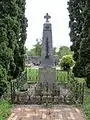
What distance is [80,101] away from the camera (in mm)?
16625

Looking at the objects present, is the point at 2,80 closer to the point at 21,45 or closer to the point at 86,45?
the point at 86,45

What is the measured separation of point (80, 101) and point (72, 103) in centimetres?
41

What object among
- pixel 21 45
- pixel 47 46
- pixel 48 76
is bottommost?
pixel 48 76

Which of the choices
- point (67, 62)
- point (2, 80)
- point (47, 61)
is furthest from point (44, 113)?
point (67, 62)

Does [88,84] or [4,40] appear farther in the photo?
[88,84]

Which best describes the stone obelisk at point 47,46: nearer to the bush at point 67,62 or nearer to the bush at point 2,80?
the bush at point 2,80

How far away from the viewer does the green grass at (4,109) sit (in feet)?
43.1

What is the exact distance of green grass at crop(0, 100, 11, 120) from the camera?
43.1 ft

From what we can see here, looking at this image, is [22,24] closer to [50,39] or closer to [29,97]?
[50,39]

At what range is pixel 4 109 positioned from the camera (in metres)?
14.4

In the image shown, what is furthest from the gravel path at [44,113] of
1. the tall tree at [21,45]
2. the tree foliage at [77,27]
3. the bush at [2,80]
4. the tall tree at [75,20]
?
the tall tree at [75,20]

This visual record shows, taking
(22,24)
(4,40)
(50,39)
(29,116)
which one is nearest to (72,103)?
(29,116)

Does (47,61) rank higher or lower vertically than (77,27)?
lower

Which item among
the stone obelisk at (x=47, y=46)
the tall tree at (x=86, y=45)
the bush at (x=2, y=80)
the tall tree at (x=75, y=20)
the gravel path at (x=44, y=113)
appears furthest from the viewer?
the tall tree at (x=75, y=20)
